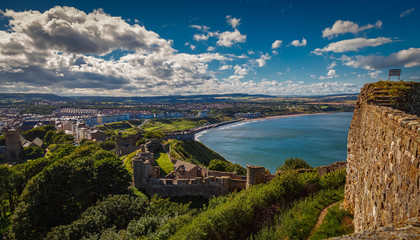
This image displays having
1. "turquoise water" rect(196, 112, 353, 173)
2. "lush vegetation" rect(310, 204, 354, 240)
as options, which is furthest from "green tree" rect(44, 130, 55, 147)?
"lush vegetation" rect(310, 204, 354, 240)

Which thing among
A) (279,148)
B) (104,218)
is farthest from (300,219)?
(279,148)

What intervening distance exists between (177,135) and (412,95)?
64.8 meters

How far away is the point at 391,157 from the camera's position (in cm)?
381

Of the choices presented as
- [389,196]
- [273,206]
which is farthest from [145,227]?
[389,196]

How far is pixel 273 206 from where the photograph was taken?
1094 cm

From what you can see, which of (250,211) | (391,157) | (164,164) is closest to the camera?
(391,157)

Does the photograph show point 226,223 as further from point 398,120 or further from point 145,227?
point 398,120

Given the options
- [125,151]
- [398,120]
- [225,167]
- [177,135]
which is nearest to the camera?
[398,120]

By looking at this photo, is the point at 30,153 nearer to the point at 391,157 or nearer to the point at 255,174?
the point at 255,174

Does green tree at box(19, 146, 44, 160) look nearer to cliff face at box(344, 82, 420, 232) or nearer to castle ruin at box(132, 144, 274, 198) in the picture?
castle ruin at box(132, 144, 274, 198)

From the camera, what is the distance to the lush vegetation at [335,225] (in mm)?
7057

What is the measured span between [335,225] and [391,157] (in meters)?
4.82

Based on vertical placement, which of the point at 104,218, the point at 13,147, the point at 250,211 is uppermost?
the point at 250,211

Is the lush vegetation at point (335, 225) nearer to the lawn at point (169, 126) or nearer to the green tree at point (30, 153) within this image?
the green tree at point (30, 153)
